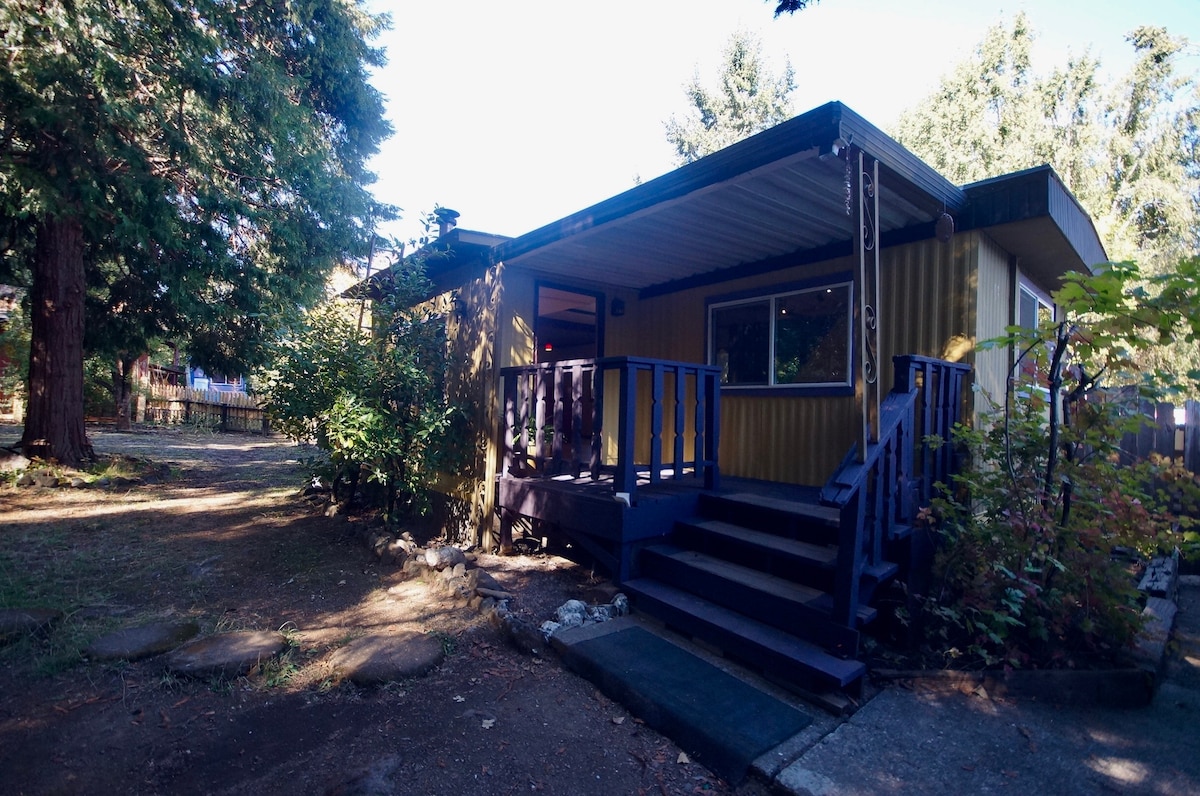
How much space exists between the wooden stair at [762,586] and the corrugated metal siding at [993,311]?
5.90 feet

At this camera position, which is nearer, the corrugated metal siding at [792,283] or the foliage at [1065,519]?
the foliage at [1065,519]

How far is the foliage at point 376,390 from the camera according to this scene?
17.8ft

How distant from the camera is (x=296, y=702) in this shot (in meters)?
2.92

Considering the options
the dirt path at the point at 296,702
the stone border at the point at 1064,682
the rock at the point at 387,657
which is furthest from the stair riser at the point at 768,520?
the rock at the point at 387,657

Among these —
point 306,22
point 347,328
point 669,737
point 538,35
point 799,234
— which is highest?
point 306,22

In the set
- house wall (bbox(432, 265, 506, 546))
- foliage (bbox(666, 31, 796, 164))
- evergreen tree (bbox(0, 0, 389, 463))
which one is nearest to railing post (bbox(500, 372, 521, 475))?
house wall (bbox(432, 265, 506, 546))

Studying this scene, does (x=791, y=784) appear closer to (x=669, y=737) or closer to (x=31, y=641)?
(x=669, y=737)

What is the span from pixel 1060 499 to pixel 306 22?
11.7 metres

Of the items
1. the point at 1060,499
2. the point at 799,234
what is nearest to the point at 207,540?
the point at 799,234

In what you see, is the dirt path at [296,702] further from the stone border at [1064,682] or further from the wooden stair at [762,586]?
the stone border at [1064,682]

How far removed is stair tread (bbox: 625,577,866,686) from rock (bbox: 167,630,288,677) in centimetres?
216

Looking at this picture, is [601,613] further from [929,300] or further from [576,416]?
[929,300]

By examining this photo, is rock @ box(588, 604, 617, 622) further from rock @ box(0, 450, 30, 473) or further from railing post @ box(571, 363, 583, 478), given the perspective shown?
rock @ box(0, 450, 30, 473)

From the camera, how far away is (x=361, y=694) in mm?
3016
